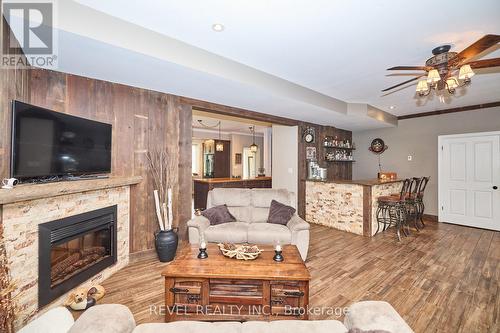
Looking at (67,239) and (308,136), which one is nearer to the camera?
(67,239)

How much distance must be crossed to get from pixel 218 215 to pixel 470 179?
562 centimetres

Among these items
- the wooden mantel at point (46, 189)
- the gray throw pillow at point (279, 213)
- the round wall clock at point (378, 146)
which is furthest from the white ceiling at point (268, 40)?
the round wall clock at point (378, 146)

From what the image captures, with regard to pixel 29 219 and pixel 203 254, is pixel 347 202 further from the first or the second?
pixel 29 219

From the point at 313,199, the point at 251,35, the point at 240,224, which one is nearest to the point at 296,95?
the point at 251,35

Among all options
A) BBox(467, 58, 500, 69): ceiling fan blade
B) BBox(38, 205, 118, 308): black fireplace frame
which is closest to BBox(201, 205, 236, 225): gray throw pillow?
BBox(38, 205, 118, 308): black fireplace frame

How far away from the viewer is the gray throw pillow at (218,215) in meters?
3.39

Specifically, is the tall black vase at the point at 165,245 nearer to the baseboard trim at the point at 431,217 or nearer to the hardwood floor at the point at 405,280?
the hardwood floor at the point at 405,280

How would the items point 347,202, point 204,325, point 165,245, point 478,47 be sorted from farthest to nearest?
point 347,202 → point 165,245 → point 478,47 → point 204,325

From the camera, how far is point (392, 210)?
4.68 m

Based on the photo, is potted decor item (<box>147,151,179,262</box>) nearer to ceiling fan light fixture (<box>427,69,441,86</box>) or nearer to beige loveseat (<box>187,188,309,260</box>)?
beige loveseat (<box>187,188,309,260</box>)

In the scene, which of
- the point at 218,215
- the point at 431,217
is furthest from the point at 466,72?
the point at 431,217

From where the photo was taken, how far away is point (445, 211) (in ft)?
17.4

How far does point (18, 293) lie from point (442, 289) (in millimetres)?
4082

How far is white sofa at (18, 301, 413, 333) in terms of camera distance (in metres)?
1.06
